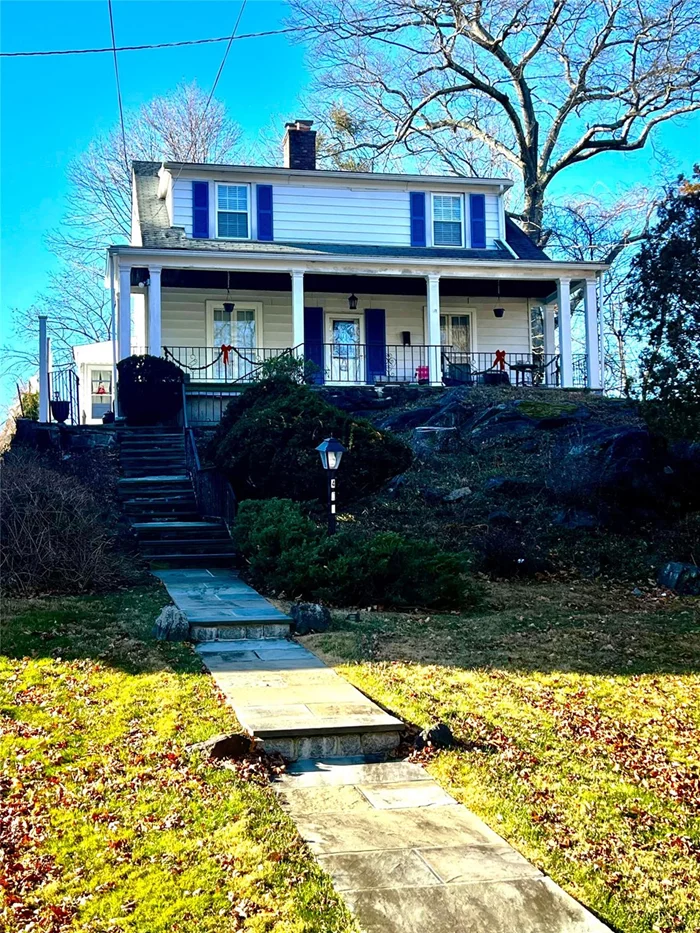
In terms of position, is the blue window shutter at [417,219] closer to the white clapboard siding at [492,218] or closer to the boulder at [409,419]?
the white clapboard siding at [492,218]

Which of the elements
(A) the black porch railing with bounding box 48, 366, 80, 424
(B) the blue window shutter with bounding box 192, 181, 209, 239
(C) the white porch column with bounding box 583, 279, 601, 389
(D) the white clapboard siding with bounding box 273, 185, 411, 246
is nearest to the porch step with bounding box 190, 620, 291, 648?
(A) the black porch railing with bounding box 48, 366, 80, 424

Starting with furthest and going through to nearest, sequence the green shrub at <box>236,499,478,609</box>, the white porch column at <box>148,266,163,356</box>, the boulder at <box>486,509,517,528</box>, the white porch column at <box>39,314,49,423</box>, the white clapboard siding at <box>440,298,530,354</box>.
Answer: the white clapboard siding at <box>440,298,530,354</box>
the white porch column at <box>148,266,163,356</box>
the white porch column at <box>39,314,49,423</box>
the boulder at <box>486,509,517,528</box>
the green shrub at <box>236,499,478,609</box>

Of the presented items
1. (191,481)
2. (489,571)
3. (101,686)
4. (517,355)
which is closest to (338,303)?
(517,355)

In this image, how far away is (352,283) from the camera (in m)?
22.1

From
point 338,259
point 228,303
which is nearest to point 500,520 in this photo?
point 338,259

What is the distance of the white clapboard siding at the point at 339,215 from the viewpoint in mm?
21984

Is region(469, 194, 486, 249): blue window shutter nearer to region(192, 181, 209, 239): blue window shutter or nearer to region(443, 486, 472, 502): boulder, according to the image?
region(192, 181, 209, 239): blue window shutter

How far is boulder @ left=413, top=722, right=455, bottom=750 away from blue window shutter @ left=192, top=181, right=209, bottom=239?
58.5 ft

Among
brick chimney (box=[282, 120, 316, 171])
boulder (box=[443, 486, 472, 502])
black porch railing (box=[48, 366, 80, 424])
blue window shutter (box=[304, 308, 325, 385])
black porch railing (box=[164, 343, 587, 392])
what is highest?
brick chimney (box=[282, 120, 316, 171])

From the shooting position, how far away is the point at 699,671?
710 centimetres

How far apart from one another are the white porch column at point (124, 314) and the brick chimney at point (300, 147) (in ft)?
18.9

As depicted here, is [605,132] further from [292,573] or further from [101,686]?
[101,686]

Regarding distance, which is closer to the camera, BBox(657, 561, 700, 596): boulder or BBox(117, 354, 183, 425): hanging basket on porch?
BBox(657, 561, 700, 596): boulder

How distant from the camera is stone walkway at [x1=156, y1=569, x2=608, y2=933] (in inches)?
134
